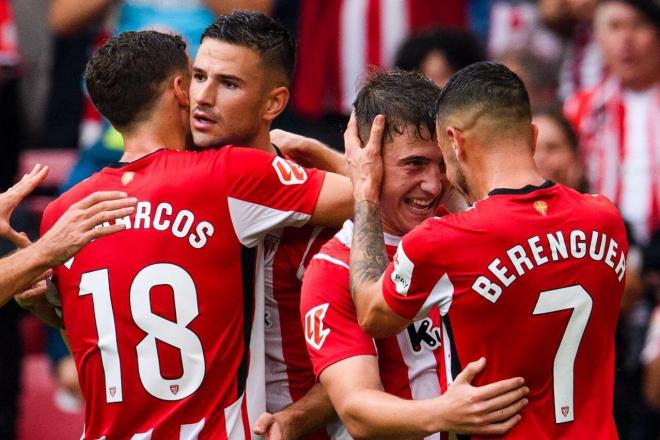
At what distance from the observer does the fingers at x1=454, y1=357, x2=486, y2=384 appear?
4848 millimetres

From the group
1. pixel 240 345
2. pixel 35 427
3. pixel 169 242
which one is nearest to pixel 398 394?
pixel 240 345

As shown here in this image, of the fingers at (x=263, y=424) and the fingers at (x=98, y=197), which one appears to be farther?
the fingers at (x=263, y=424)

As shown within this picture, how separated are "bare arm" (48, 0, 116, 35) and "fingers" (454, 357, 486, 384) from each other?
4.89 meters

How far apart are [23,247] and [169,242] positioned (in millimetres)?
662

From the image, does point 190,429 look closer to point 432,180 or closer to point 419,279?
point 419,279

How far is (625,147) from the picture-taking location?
347 inches

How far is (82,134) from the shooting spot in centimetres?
970

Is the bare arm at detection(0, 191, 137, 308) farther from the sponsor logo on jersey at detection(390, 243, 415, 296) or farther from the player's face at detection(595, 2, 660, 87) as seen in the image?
the player's face at detection(595, 2, 660, 87)

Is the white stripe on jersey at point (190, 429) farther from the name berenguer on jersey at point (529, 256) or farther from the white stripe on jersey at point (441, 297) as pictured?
the name berenguer on jersey at point (529, 256)

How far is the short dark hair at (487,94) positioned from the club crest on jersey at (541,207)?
0.30 m

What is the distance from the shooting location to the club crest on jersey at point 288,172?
539 cm

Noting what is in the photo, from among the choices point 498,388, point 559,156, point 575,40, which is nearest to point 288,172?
point 498,388

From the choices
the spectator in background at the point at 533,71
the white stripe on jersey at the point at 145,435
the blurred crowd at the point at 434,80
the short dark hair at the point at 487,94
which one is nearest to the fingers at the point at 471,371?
the short dark hair at the point at 487,94

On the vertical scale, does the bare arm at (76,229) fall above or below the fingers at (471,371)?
above
